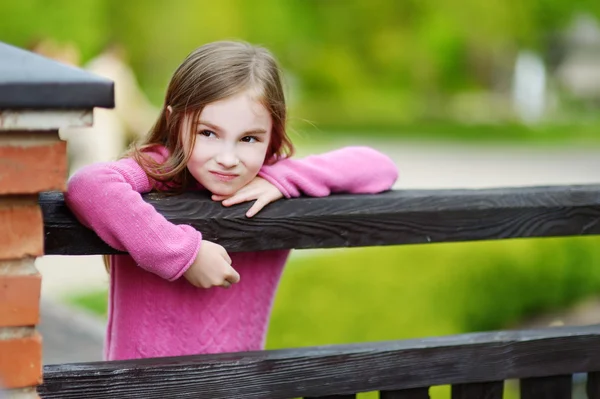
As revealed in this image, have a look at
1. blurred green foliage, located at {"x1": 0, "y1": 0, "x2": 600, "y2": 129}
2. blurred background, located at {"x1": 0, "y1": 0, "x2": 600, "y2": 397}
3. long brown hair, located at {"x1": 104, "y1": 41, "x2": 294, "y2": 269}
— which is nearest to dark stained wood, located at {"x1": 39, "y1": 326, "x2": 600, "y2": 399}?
long brown hair, located at {"x1": 104, "y1": 41, "x2": 294, "y2": 269}

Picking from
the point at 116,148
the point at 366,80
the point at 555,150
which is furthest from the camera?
the point at 366,80

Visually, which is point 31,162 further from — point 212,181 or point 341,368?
point 341,368

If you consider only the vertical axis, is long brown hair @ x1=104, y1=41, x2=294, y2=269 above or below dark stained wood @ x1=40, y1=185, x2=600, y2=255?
above

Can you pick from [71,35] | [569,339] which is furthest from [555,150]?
[569,339]

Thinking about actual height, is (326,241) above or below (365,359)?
above

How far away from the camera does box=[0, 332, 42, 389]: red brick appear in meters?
1.66

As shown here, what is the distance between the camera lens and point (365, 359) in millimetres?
2145

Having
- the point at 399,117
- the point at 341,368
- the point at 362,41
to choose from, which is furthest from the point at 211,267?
the point at 362,41

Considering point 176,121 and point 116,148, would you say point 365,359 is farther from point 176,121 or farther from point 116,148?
point 116,148

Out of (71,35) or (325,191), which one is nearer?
(325,191)

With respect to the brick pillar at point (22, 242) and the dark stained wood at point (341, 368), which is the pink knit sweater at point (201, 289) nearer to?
the dark stained wood at point (341, 368)

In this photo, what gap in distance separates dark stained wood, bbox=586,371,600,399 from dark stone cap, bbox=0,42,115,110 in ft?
4.42

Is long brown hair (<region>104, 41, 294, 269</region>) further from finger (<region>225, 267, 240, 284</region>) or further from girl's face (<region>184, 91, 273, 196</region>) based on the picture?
finger (<region>225, 267, 240, 284</region>)

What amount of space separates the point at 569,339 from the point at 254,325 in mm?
704
